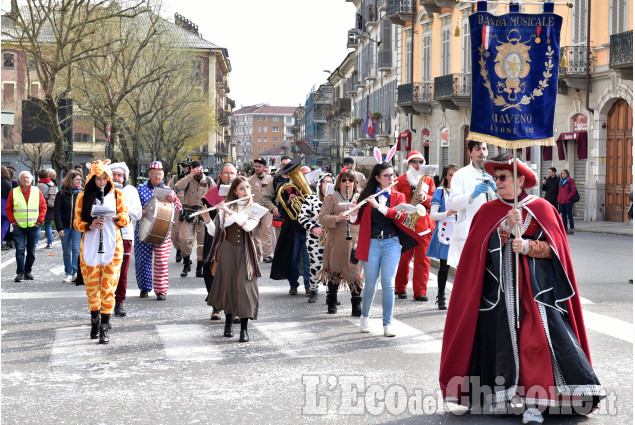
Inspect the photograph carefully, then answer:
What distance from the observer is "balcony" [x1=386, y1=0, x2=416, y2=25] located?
142 feet

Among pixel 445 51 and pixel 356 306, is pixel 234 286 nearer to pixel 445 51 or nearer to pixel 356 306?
pixel 356 306

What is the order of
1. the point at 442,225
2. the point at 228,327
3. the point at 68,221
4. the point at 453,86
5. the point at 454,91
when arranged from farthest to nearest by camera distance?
the point at 453,86
the point at 454,91
the point at 68,221
the point at 442,225
the point at 228,327

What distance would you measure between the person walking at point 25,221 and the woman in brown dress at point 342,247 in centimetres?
559

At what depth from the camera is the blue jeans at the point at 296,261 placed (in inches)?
484

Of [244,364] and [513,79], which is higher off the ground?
[513,79]

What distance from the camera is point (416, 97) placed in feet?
138

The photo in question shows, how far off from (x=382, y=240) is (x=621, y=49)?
746 inches

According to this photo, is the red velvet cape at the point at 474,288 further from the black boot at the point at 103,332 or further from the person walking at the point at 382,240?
the black boot at the point at 103,332

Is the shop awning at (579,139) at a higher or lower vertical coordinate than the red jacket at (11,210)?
higher

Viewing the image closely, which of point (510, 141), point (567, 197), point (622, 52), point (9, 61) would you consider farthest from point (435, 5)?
point (9, 61)

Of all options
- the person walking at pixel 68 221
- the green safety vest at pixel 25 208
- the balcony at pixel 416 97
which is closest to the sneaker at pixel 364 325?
the person walking at pixel 68 221

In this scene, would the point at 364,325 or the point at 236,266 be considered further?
the point at 364,325

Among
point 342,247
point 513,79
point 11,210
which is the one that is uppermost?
point 513,79

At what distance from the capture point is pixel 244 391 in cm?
672
